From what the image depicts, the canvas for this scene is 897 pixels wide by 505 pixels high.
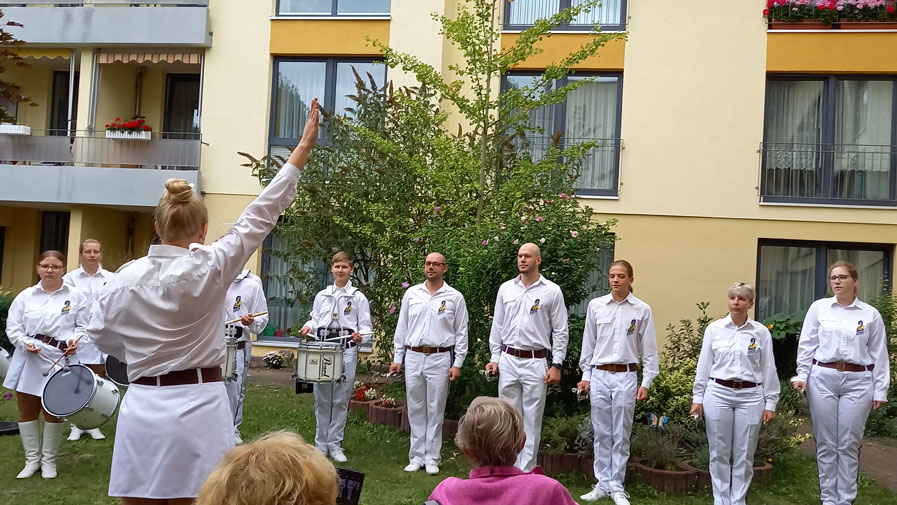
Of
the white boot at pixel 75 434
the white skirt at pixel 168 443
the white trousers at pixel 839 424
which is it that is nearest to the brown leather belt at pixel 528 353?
the white trousers at pixel 839 424

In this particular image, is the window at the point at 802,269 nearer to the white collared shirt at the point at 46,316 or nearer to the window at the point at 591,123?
the window at the point at 591,123

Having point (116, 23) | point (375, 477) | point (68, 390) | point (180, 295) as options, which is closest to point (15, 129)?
point (116, 23)

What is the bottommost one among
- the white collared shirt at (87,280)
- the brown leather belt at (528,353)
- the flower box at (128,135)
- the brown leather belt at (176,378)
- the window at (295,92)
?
the brown leather belt at (528,353)

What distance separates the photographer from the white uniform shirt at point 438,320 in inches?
348

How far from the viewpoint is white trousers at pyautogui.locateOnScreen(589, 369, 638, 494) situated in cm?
785

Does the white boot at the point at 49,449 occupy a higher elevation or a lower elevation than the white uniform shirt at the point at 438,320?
lower

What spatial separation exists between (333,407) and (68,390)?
2828mm

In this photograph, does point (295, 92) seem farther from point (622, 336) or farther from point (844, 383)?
point (844, 383)

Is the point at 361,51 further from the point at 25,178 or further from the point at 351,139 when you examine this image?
the point at 25,178

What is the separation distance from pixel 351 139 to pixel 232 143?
4.86 meters

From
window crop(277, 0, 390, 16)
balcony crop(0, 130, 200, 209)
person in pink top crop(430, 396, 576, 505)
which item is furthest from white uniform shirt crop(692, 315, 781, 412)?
balcony crop(0, 130, 200, 209)

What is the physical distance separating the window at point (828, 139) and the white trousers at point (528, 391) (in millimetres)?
9270

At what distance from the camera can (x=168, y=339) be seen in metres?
3.77

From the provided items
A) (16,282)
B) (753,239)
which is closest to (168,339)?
(753,239)
